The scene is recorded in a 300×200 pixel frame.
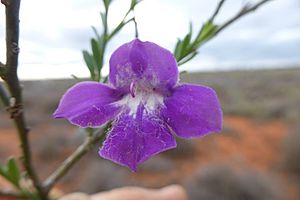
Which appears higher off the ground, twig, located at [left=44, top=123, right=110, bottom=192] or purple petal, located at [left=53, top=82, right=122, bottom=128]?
purple petal, located at [left=53, top=82, right=122, bottom=128]

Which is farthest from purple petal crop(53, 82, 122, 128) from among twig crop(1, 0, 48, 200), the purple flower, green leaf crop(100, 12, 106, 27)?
green leaf crop(100, 12, 106, 27)

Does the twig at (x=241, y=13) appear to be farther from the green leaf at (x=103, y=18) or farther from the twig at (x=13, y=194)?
the twig at (x=13, y=194)

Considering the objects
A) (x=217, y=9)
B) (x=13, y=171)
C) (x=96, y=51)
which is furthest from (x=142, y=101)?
(x=13, y=171)

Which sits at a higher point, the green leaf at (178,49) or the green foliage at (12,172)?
the green leaf at (178,49)

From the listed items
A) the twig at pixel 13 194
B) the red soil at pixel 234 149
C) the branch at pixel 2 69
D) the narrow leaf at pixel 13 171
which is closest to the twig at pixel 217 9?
the branch at pixel 2 69

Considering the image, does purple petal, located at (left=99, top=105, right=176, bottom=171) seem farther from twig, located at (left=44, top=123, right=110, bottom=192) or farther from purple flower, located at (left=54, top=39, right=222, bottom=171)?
twig, located at (left=44, top=123, right=110, bottom=192)
